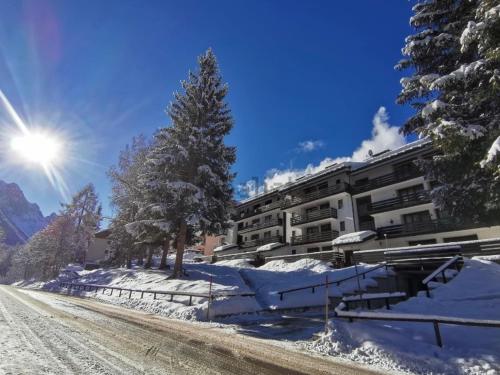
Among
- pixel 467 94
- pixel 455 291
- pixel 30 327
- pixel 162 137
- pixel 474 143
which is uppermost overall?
pixel 162 137

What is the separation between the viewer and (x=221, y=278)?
20.0 metres

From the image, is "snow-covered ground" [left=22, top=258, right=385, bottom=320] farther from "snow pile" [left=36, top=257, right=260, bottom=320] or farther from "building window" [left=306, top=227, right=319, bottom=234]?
"building window" [left=306, top=227, right=319, bottom=234]

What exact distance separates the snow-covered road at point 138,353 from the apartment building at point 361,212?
17.9 m

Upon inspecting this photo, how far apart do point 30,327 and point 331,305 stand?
13.0 meters

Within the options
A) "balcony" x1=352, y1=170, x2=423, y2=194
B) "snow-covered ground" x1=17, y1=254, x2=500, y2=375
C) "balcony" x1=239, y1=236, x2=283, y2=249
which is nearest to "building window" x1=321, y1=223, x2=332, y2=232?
"balcony" x1=352, y1=170, x2=423, y2=194

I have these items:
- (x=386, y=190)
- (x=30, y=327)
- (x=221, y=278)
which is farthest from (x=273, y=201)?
(x=30, y=327)

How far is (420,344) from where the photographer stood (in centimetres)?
632

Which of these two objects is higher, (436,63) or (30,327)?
(436,63)

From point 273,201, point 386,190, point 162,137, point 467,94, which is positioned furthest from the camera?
point 273,201

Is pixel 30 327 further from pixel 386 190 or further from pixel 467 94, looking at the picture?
pixel 386 190

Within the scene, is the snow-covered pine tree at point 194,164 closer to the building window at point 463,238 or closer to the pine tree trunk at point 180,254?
the pine tree trunk at point 180,254

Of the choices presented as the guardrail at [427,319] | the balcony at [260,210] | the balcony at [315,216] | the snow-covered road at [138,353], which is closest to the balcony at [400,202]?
the balcony at [315,216]

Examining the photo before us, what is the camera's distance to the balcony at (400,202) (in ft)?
86.1

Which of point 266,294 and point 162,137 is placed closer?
point 266,294
